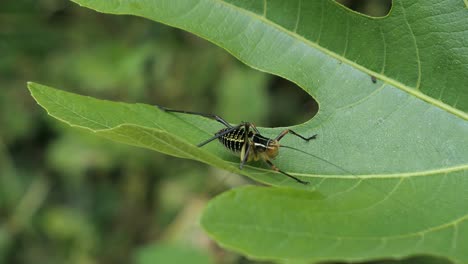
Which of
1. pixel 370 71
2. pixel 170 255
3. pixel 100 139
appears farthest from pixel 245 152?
pixel 100 139

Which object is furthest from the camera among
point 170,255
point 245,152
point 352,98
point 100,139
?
point 100,139

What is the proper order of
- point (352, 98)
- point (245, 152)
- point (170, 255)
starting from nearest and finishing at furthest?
point (352, 98), point (245, 152), point (170, 255)

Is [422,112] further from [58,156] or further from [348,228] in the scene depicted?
[58,156]

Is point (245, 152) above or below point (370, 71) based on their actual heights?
below

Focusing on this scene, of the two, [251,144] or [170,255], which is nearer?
[251,144]

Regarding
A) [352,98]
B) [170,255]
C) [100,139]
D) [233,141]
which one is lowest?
[170,255]

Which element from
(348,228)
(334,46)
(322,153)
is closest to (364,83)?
(334,46)

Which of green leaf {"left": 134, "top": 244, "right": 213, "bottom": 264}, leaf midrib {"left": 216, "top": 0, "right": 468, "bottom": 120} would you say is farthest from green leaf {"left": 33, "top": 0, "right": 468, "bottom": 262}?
green leaf {"left": 134, "top": 244, "right": 213, "bottom": 264}

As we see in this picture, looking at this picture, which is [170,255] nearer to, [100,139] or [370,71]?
[100,139]

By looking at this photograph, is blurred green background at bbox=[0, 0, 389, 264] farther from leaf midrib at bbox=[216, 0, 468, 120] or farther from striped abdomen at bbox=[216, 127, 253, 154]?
leaf midrib at bbox=[216, 0, 468, 120]
